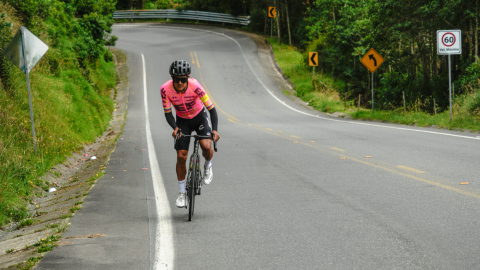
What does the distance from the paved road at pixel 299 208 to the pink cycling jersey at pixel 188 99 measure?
1.42m

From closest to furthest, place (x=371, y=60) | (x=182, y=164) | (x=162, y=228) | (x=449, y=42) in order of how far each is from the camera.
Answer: (x=162, y=228), (x=182, y=164), (x=449, y=42), (x=371, y=60)

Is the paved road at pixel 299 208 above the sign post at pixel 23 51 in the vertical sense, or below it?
below

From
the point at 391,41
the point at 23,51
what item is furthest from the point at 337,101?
the point at 23,51

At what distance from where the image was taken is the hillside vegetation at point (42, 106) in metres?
9.30

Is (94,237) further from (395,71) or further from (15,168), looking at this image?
(395,71)

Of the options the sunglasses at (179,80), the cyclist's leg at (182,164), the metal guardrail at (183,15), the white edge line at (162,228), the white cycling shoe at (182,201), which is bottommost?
the white edge line at (162,228)

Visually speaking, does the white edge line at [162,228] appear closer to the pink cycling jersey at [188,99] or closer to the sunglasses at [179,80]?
the pink cycling jersey at [188,99]

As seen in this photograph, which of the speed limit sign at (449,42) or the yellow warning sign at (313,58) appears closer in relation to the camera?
the speed limit sign at (449,42)

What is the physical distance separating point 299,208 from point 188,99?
82.8 inches

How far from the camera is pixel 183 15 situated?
204 ft

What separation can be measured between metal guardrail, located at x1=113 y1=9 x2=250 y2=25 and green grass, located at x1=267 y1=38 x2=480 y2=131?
10.3 m

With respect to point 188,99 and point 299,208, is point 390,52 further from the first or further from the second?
point 188,99

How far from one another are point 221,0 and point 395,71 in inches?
1264

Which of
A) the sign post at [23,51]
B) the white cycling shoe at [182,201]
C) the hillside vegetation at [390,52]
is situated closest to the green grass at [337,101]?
the hillside vegetation at [390,52]
